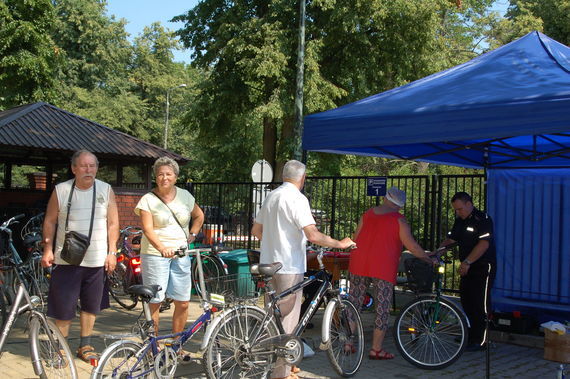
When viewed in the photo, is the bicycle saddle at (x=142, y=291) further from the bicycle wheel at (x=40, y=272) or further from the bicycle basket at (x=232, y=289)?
the bicycle wheel at (x=40, y=272)

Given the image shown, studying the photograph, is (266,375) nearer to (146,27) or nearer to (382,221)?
(382,221)

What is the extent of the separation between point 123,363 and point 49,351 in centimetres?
76

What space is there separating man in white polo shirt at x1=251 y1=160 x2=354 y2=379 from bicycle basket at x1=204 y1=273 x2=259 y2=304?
0.25 meters

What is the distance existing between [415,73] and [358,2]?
4.05m

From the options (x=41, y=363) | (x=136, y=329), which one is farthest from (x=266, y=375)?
(x=41, y=363)

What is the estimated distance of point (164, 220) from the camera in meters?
5.58

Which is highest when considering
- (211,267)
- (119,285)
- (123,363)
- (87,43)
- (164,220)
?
(87,43)

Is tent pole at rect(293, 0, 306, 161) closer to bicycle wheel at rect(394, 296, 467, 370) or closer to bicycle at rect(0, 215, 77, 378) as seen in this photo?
bicycle wheel at rect(394, 296, 467, 370)

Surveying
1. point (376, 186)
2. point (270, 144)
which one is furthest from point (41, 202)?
point (270, 144)

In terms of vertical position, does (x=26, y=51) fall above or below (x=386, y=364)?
above

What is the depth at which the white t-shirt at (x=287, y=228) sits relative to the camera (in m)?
5.24

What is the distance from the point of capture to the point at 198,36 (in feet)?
76.6

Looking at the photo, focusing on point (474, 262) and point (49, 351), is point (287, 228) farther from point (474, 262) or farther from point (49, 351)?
point (474, 262)

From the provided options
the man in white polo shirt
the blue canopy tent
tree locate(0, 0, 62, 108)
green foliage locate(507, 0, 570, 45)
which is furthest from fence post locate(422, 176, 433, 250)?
green foliage locate(507, 0, 570, 45)
